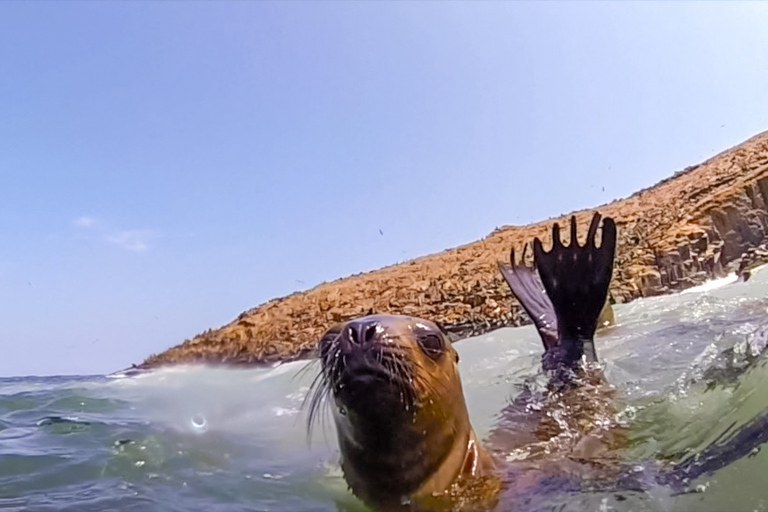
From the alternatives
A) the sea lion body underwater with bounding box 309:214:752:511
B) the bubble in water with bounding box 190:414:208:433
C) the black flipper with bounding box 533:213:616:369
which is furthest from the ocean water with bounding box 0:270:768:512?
the black flipper with bounding box 533:213:616:369

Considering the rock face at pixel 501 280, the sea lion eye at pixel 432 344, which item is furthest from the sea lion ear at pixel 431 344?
the rock face at pixel 501 280

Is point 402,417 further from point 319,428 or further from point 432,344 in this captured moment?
point 319,428

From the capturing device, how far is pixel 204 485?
4195 millimetres

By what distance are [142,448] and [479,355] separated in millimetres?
3342

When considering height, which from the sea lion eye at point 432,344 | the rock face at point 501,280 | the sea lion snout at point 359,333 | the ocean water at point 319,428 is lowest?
the ocean water at point 319,428

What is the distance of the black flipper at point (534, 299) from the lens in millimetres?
→ 5770

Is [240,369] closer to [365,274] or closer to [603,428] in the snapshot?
[365,274]

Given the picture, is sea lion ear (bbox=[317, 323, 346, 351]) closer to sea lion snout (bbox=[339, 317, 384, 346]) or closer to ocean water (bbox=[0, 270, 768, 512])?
sea lion snout (bbox=[339, 317, 384, 346])

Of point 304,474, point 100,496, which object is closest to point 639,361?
point 304,474

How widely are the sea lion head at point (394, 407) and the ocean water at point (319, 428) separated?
25 centimetres

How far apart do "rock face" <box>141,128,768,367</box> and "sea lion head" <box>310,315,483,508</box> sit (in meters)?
5.50

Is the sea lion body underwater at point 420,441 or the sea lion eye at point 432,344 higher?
the sea lion eye at point 432,344

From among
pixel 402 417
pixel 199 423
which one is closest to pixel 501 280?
pixel 199 423

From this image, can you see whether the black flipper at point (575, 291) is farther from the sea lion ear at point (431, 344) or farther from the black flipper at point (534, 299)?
the sea lion ear at point (431, 344)
